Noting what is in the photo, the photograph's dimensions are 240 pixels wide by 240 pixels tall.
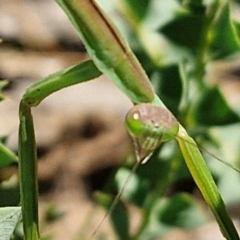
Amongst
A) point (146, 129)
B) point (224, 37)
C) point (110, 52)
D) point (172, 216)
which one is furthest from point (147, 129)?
point (172, 216)

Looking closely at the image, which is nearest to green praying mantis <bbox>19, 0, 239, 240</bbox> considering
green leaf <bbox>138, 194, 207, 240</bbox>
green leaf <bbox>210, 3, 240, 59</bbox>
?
green leaf <bbox>210, 3, 240, 59</bbox>

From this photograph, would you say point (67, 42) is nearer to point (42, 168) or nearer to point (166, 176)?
point (42, 168)

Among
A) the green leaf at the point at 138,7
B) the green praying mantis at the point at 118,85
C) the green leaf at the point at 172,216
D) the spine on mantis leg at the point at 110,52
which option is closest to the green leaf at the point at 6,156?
the green praying mantis at the point at 118,85

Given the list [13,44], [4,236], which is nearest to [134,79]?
[4,236]

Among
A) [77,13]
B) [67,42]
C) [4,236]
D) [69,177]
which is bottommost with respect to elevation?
[69,177]

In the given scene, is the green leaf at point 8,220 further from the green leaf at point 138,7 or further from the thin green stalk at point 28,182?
the green leaf at point 138,7

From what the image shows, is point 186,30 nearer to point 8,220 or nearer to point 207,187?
point 207,187

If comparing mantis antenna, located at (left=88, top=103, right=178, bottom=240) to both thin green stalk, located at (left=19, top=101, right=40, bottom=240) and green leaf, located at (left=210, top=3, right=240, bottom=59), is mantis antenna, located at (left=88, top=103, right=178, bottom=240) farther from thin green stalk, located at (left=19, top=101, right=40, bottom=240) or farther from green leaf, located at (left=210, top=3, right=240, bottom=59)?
green leaf, located at (left=210, top=3, right=240, bottom=59)
